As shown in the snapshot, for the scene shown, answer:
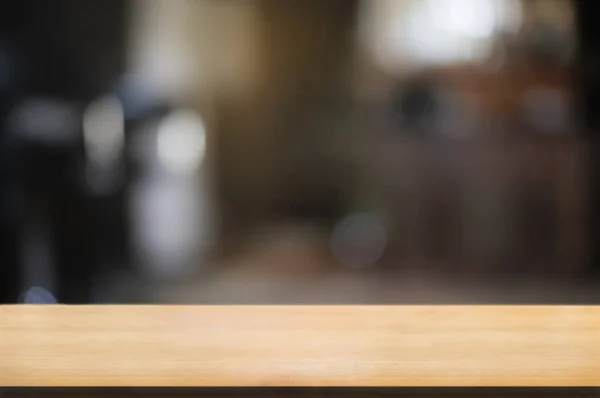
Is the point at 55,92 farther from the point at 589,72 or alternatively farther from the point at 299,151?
the point at 589,72

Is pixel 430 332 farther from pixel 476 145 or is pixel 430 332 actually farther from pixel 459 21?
pixel 459 21

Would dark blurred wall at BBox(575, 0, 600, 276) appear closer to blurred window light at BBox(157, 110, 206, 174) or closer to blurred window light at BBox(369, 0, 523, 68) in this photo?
blurred window light at BBox(369, 0, 523, 68)

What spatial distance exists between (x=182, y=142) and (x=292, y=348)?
0.81 ft

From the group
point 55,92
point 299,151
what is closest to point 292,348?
point 299,151

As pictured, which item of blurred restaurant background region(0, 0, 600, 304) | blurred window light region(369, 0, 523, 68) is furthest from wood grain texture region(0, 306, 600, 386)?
blurred window light region(369, 0, 523, 68)

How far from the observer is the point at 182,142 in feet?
2.22

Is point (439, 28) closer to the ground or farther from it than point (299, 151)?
farther from it

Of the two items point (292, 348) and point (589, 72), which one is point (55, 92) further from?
point (589, 72)

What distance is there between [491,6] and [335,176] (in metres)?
0.24

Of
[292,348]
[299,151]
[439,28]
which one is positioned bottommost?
[292,348]

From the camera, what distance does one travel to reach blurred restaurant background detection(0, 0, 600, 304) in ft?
2.19

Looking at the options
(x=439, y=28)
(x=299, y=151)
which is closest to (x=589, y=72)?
(x=439, y=28)

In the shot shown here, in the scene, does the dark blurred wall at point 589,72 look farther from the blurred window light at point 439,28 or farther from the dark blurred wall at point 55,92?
the dark blurred wall at point 55,92

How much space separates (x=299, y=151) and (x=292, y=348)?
0.68ft
